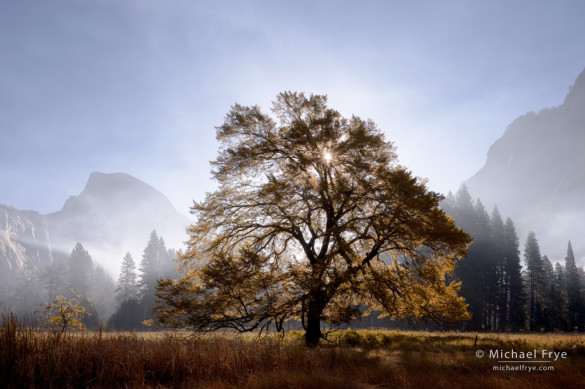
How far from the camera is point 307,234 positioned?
14.7m

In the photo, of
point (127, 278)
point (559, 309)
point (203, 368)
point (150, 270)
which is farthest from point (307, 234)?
point (127, 278)

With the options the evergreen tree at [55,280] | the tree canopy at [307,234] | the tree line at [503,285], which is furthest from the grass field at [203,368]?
the evergreen tree at [55,280]

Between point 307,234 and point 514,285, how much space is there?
125 ft

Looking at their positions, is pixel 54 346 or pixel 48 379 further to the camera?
pixel 54 346

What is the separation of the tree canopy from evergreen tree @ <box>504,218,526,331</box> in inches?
1357

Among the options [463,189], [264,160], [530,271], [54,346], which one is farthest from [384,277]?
[530,271]

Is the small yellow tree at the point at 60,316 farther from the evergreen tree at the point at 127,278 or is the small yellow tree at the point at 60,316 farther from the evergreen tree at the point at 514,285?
the evergreen tree at the point at 127,278

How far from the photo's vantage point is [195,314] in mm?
10984

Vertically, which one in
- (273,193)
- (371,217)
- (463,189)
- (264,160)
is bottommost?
(371,217)

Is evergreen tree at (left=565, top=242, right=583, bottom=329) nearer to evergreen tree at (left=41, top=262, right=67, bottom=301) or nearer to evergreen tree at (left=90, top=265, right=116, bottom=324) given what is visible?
evergreen tree at (left=90, top=265, right=116, bottom=324)

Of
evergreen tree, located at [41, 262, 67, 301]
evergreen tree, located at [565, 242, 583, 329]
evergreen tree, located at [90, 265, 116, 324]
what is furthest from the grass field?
evergreen tree, located at [90, 265, 116, 324]

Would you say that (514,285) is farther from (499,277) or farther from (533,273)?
(533,273)

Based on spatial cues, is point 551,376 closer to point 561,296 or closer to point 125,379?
point 125,379

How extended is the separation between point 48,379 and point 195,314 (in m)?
6.26
